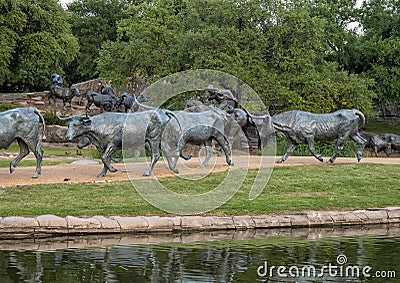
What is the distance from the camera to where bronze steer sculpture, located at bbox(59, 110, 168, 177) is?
1567cm

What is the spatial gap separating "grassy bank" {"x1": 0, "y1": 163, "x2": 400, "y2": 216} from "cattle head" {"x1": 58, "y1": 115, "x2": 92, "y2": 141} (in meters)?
1.43

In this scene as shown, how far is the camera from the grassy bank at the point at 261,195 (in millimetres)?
12750

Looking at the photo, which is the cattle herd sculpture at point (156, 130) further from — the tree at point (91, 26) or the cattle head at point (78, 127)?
the tree at point (91, 26)

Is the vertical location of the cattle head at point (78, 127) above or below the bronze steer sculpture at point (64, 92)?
below

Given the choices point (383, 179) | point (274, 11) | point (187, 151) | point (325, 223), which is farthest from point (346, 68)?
point (325, 223)

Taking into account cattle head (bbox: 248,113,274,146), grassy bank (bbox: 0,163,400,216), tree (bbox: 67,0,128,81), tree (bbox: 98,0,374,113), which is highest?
tree (bbox: 67,0,128,81)

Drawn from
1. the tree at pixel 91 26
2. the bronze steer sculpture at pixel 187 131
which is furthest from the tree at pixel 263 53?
the tree at pixel 91 26

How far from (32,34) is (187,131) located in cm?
2441

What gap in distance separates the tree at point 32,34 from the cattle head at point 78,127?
20.9m

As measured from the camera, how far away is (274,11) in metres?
30.7

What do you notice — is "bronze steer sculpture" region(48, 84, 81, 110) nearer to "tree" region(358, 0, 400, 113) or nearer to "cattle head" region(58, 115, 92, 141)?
"tree" region(358, 0, 400, 113)

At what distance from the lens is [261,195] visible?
48.9ft

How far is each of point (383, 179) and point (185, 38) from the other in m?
14.7

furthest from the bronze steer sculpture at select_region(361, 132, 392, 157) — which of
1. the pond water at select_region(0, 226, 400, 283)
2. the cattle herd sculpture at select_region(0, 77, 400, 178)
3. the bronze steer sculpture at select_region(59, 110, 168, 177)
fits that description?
the pond water at select_region(0, 226, 400, 283)
